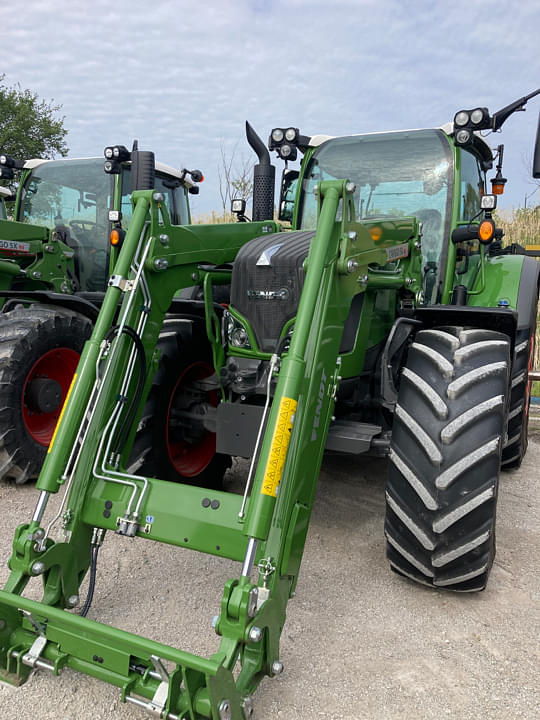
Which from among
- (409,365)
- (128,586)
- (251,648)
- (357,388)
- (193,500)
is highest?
(409,365)

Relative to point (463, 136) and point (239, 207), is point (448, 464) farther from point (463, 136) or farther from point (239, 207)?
point (239, 207)

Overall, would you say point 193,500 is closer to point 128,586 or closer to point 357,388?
point 128,586

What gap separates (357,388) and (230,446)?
78 cm

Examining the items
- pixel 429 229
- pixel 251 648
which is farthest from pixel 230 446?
pixel 429 229

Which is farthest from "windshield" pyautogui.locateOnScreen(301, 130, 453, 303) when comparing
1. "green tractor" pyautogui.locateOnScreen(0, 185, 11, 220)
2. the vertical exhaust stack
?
"green tractor" pyautogui.locateOnScreen(0, 185, 11, 220)

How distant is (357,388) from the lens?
3.37 metres

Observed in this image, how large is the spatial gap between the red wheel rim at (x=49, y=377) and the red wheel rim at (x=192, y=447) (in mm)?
1111

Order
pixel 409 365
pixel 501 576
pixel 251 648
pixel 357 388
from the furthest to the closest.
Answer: pixel 357 388 → pixel 501 576 → pixel 409 365 → pixel 251 648

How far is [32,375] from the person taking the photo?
4.43 m

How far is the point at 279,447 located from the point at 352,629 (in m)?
0.97

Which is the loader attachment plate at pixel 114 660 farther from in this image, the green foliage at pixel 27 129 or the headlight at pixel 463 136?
the green foliage at pixel 27 129

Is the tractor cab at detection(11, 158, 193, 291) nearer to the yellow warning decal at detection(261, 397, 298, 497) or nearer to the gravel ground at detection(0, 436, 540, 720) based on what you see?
the gravel ground at detection(0, 436, 540, 720)

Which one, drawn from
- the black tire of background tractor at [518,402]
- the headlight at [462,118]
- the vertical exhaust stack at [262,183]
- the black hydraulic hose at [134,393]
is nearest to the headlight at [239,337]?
the black hydraulic hose at [134,393]

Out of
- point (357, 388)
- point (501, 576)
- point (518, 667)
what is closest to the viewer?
point (518, 667)
